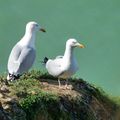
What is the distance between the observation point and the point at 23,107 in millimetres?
9266

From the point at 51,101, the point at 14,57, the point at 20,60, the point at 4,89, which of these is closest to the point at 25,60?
the point at 20,60

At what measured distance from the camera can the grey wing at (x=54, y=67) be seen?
36.5 feet

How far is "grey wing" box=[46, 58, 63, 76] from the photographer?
11133 mm

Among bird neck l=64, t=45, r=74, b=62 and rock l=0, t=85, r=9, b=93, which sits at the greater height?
bird neck l=64, t=45, r=74, b=62

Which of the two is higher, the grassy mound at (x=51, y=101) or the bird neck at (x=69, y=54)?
the bird neck at (x=69, y=54)

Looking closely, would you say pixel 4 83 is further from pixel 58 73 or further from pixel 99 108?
pixel 99 108

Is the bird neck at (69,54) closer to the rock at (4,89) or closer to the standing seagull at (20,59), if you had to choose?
the standing seagull at (20,59)

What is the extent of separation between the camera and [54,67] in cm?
1119

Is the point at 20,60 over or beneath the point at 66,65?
over

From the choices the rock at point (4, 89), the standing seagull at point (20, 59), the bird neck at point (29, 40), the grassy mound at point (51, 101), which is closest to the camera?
the grassy mound at point (51, 101)

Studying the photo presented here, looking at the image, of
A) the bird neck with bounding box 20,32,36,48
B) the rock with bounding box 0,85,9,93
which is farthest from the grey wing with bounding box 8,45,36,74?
the rock with bounding box 0,85,9,93

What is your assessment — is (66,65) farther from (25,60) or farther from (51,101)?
(51,101)

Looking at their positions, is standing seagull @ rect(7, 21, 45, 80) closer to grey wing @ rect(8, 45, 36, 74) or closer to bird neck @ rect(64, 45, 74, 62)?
grey wing @ rect(8, 45, 36, 74)

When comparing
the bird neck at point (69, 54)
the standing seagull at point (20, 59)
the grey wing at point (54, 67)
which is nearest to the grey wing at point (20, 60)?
the standing seagull at point (20, 59)
